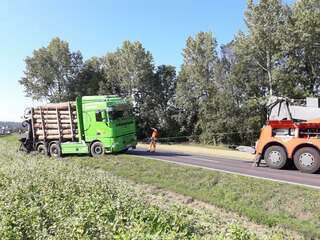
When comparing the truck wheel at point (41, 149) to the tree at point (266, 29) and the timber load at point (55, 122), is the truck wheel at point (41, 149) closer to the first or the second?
the timber load at point (55, 122)

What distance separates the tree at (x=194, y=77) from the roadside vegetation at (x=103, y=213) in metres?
37.4

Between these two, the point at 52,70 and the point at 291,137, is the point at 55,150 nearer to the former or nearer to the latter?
the point at 291,137

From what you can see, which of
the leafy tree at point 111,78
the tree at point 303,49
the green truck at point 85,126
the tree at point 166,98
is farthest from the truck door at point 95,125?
the leafy tree at point 111,78

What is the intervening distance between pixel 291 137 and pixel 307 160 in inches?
45.4

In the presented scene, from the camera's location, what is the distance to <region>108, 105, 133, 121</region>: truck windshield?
76.7 ft

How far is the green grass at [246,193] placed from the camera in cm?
1100

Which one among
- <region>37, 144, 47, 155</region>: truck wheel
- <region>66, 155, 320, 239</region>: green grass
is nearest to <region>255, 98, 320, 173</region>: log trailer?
<region>66, 155, 320, 239</region>: green grass

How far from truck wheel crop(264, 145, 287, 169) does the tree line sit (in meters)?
20.5

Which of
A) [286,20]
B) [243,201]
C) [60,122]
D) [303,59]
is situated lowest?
[243,201]

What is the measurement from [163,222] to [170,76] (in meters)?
55.0

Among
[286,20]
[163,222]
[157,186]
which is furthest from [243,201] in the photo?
[286,20]

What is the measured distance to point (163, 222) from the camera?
Result: 832 centimetres

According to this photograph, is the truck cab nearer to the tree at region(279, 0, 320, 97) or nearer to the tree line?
the tree line

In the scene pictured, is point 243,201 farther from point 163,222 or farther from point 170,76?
point 170,76
